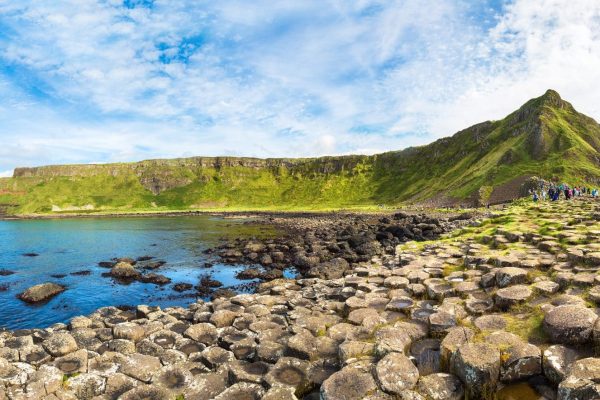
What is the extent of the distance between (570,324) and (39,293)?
34.0 meters

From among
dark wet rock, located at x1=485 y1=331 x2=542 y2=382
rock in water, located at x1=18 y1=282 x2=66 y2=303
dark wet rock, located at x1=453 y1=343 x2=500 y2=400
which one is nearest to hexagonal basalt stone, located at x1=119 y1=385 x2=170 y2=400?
dark wet rock, located at x1=453 y1=343 x2=500 y2=400

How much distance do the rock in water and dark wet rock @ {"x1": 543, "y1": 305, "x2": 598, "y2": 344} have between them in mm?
32887

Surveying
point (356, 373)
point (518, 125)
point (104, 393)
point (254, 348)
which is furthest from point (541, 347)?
point (518, 125)

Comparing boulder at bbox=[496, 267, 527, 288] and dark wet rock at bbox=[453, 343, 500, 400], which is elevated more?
boulder at bbox=[496, 267, 527, 288]

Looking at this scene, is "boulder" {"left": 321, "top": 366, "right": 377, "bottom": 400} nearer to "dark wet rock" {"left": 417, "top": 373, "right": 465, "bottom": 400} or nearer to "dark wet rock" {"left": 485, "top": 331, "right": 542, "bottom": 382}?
"dark wet rock" {"left": 417, "top": 373, "right": 465, "bottom": 400}

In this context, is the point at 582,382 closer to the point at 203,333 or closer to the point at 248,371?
the point at 248,371

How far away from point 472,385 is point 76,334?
A: 14760 millimetres

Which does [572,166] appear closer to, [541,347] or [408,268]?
[408,268]

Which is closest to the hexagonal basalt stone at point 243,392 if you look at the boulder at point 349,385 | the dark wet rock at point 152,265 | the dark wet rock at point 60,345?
the boulder at point 349,385

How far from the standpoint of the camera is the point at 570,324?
24.9ft

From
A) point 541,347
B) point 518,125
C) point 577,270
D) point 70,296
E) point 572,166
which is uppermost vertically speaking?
point 518,125

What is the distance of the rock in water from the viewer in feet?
90.2

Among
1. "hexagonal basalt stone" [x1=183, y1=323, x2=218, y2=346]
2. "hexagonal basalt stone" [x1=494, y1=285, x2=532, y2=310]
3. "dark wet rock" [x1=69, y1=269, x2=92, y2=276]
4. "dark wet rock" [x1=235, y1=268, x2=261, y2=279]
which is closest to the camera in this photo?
"hexagonal basalt stone" [x1=494, y1=285, x2=532, y2=310]

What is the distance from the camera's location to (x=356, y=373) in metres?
7.93
